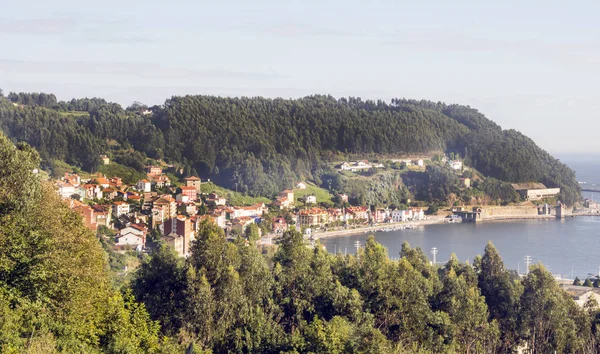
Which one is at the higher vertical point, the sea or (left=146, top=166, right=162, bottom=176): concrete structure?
(left=146, top=166, right=162, bottom=176): concrete structure

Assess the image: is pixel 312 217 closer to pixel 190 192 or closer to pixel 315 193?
pixel 315 193

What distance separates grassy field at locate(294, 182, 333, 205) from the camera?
1006 inches

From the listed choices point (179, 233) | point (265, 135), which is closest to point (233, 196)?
point (179, 233)

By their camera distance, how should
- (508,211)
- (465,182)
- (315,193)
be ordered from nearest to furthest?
1. (315,193)
2. (508,211)
3. (465,182)

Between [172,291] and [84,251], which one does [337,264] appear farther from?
[84,251]

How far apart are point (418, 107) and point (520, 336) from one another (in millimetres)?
31094

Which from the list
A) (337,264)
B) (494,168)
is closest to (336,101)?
(494,168)

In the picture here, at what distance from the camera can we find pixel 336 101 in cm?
3894

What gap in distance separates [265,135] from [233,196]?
709cm

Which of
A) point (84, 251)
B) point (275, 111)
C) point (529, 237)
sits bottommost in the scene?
point (529, 237)

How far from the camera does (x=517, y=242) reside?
20672mm

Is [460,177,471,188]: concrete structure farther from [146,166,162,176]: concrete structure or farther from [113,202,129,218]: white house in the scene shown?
[113,202,129,218]: white house

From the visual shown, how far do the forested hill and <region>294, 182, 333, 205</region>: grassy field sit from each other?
54 centimetres

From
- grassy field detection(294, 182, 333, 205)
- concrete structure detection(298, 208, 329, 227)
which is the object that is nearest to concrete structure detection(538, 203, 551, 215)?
grassy field detection(294, 182, 333, 205)
